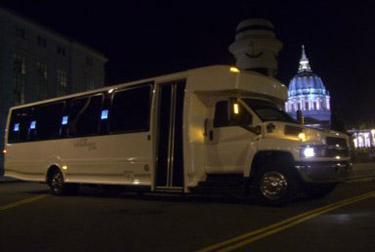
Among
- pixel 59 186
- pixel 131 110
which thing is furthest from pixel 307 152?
pixel 59 186

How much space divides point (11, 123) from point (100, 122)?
5107 mm

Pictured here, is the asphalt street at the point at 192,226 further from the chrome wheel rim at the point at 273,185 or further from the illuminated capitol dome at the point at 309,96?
the illuminated capitol dome at the point at 309,96

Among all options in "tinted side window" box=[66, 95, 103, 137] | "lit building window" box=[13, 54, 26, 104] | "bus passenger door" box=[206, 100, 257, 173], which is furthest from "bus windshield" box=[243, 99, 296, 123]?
"lit building window" box=[13, 54, 26, 104]

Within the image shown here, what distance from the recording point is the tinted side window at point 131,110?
12.7 m

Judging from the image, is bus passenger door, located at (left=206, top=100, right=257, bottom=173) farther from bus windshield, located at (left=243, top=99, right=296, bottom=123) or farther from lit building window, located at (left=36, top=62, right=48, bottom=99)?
lit building window, located at (left=36, top=62, right=48, bottom=99)

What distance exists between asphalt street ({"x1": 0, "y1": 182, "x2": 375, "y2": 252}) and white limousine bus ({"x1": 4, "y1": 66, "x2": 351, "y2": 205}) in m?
0.64

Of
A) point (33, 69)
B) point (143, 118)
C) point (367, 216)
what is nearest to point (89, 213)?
point (143, 118)

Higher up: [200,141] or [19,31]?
[19,31]

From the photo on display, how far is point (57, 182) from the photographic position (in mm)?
15234

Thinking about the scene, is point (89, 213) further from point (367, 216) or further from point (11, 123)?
point (11, 123)

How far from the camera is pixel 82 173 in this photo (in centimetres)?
1442

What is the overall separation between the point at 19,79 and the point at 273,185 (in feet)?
186

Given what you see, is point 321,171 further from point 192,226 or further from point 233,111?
point 192,226

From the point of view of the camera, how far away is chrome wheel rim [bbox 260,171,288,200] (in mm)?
10352
